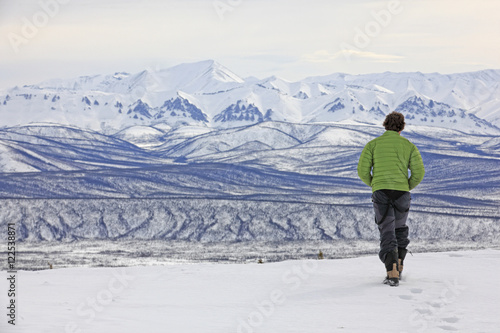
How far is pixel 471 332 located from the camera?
36.8 feet

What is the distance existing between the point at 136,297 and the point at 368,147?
598 cm

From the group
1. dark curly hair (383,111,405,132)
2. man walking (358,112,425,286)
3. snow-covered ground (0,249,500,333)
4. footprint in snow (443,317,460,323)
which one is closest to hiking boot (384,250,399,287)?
man walking (358,112,425,286)

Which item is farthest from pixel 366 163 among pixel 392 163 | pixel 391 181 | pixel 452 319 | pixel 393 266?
pixel 452 319

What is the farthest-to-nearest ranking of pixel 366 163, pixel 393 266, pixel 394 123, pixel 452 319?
pixel 394 123 → pixel 366 163 → pixel 393 266 → pixel 452 319

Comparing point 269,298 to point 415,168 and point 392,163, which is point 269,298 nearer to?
point 392,163

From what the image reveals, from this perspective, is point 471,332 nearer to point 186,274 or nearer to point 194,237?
point 186,274

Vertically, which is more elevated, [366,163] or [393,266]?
[366,163]

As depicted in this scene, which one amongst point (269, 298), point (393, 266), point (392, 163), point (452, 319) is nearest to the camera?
point (452, 319)

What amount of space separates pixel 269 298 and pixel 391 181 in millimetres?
3600

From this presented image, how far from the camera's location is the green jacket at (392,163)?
15.2 m

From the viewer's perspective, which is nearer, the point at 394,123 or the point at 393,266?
the point at 393,266

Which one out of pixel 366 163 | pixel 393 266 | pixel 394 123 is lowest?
pixel 393 266

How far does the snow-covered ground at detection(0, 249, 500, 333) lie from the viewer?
1192cm

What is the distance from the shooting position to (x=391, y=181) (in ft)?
49.7
